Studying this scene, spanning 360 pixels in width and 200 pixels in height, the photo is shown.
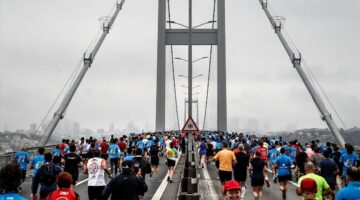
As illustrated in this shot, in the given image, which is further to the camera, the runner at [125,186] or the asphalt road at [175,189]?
the asphalt road at [175,189]

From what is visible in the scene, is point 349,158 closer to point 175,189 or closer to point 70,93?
point 175,189

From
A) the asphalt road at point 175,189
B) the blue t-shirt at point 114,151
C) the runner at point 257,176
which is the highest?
the blue t-shirt at point 114,151

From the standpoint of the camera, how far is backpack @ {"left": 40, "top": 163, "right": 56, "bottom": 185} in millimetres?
7691

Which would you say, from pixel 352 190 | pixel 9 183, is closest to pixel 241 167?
pixel 352 190

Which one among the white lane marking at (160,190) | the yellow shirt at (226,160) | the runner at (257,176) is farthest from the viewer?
the white lane marking at (160,190)

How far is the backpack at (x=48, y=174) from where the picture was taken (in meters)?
7.69

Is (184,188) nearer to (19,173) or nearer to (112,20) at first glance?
(19,173)

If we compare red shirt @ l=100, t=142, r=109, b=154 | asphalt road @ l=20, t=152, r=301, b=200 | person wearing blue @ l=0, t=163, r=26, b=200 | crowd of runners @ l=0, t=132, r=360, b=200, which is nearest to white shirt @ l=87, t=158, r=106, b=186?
crowd of runners @ l=0, t=132, r=360, b=200

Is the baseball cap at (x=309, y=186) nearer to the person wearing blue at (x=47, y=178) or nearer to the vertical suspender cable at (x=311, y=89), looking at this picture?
the person wearing blue at (x=47, y=178)

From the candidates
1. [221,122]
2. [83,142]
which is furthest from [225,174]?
[221,122]

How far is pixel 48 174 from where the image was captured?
307 inches

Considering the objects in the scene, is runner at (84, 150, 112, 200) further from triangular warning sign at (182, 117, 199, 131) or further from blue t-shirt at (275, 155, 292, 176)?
triangular warning sign at (182, 117, 199, 131)

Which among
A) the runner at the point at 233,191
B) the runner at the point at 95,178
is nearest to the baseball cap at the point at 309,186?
the runner at the point at 233,191

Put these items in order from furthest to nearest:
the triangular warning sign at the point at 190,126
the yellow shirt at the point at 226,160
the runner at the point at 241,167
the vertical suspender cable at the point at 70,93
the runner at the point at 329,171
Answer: the vertical suspender cable at the point at 70,93 < the triangular warning sign at the point at 190,126 < the yellow shirt at the point at 226,160 < the runner at the point at 241,167 < the runner at the point at 329,171
